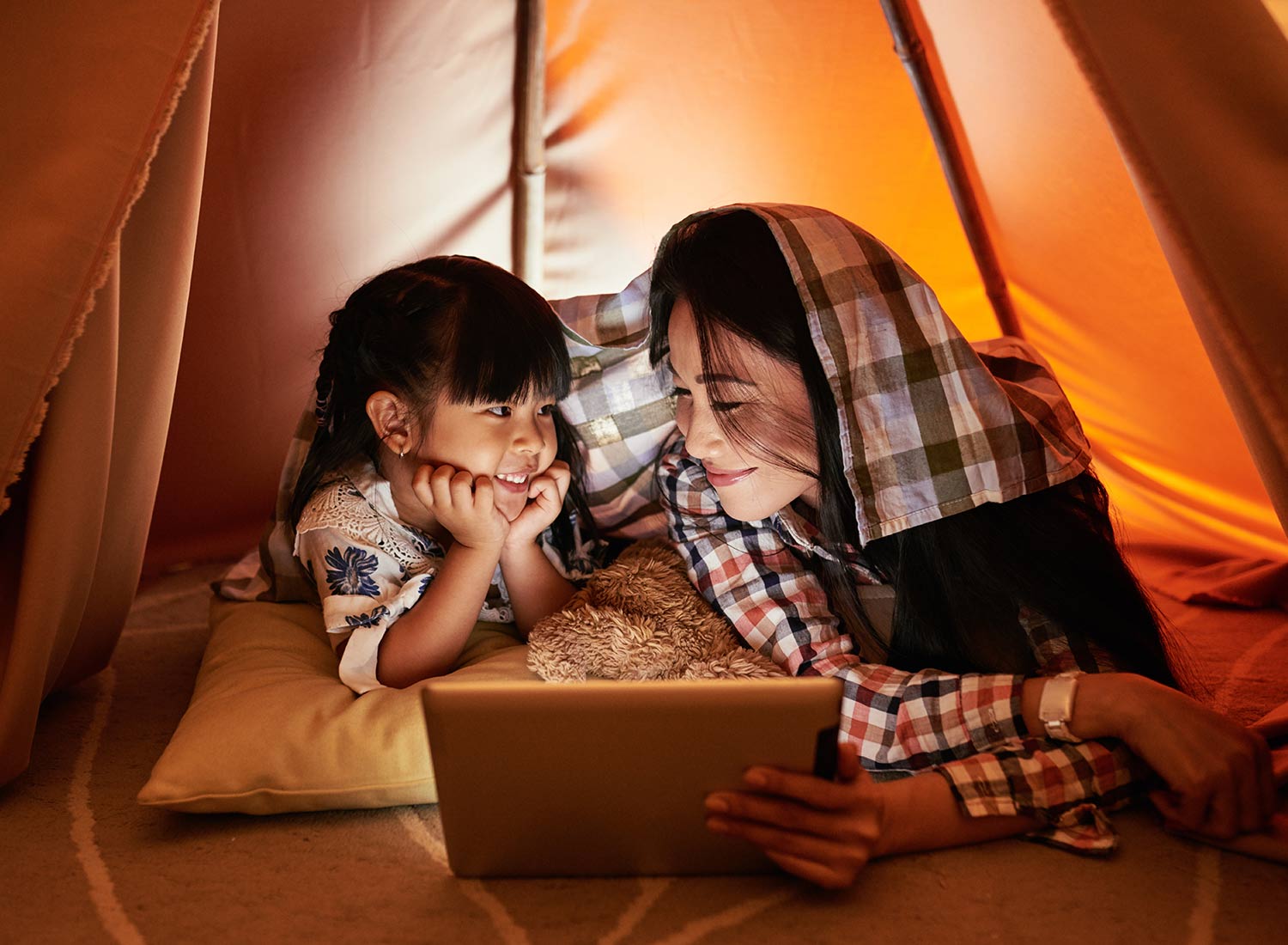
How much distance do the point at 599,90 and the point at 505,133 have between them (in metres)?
0.18

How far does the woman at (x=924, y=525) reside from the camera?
3.29 feet

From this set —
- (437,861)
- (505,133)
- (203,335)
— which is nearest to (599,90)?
(505,133)

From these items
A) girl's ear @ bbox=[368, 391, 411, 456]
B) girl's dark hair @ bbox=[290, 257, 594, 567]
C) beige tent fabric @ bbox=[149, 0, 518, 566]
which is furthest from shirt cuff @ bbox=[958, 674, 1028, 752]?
beige tent fabric @ bbox=[149, 0, 518, 566]

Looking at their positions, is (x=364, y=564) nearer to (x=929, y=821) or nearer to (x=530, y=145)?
(x=929, y=821)

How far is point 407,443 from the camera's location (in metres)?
1.34

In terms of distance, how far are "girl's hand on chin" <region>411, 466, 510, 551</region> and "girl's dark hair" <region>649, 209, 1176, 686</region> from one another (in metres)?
0.30

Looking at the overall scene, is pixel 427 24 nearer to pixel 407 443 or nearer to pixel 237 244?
pixel 237 244

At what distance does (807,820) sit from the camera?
873 millimetres

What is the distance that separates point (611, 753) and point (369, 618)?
526 mm

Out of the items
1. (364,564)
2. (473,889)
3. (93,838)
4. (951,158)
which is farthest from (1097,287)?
(93,838)

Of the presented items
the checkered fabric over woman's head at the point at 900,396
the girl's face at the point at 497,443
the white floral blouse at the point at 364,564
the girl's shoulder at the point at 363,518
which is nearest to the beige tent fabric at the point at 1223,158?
the checkered fabric over woman's head at the point at 900,396

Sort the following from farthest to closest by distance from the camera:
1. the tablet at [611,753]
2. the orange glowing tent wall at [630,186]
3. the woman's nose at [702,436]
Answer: the orange glowing tent wall at [630,186]
the woman's nose at [702,436]
the tablet at [611,753]

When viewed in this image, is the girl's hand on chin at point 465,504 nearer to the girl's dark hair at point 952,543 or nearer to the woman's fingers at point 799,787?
the girl's dark hair at point 952,543

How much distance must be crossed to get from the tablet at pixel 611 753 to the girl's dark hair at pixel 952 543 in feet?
1.11
